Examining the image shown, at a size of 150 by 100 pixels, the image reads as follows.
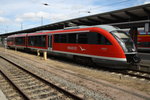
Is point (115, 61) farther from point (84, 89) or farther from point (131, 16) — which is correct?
point (131, 16)

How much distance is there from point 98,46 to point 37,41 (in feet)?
36.2

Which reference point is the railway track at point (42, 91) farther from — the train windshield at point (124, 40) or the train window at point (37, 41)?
the train window at point (37, 41)

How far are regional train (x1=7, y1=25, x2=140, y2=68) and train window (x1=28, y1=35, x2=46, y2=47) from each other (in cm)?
280

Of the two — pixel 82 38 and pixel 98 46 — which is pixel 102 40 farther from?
pixel 82 38

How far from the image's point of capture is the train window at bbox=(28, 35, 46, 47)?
57.3ft

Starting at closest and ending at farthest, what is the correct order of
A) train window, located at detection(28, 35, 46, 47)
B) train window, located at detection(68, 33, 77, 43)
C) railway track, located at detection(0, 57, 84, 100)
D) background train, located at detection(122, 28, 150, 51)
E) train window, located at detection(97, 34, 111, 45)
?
railway track, located at detection(0, 57, 84, 100)
train window, located at detection(97, 34, 111, 45)
train window, located at detection(68, 33, 77, 43)
train window, located at detection(28, 35, 46, 47)
background train, located at detection(122, 28, 150, 51)

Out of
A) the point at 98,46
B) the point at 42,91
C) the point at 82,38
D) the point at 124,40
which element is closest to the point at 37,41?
the point at 82,38

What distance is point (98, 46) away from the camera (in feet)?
32.8

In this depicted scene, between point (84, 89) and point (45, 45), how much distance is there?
11.4m

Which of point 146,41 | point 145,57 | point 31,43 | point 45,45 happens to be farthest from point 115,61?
point 146,41

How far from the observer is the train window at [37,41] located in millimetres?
17453

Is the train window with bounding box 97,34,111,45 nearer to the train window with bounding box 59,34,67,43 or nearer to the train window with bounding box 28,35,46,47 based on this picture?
the train window with bounding box 59,34,67,43

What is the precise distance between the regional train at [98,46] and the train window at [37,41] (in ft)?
9.18

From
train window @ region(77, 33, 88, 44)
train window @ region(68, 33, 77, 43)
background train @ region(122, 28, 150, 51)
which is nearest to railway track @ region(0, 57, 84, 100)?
train window @ region(77, 33, 88, 44)
